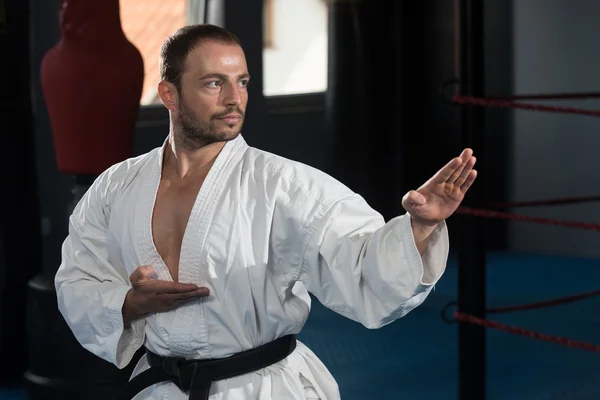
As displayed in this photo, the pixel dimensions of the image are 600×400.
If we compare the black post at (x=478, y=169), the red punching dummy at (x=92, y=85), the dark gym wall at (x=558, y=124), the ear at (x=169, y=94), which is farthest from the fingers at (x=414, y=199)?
the dark gym wall at (x=558, y=124)

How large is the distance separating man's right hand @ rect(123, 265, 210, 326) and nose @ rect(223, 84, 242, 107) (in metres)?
0.28

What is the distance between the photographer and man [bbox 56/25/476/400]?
143cm

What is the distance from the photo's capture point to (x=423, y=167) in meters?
5.57

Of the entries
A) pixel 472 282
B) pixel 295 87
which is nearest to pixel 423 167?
pixel 295 87

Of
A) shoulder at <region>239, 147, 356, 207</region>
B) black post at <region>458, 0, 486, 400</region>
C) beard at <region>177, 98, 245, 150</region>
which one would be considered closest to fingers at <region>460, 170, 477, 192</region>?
shoulder at <region>239, 147, 356, 207</region>

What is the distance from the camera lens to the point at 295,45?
562 cm

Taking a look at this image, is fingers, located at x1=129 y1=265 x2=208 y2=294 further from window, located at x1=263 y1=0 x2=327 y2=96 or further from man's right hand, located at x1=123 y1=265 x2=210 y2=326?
window, located at x1=263 y1=0 x2=327 y2=96

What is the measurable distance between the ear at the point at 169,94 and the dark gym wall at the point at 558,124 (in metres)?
4.37

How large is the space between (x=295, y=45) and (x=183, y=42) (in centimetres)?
415

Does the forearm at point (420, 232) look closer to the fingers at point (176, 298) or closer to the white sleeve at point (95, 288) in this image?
the fingers at point (176, 298)

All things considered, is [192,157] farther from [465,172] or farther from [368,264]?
[465,172]

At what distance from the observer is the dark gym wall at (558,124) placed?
18.4ft

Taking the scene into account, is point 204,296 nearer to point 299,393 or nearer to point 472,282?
Answer: point 299,393

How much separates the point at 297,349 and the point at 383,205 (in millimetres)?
3741
